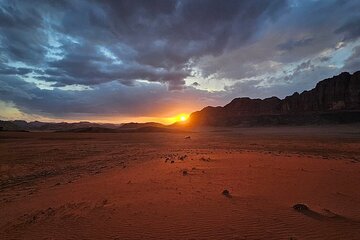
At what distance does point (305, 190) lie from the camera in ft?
30.5

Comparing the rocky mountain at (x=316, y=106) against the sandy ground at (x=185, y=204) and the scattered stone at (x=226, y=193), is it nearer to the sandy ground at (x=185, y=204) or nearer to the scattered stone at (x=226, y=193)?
the sandy ground at (x=185, y=204)

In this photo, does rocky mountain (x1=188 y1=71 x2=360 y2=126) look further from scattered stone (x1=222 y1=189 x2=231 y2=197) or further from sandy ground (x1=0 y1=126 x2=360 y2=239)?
scattered stone (x1=222 y1=189 x2=231 y2=197)

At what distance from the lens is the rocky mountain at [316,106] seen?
90.8 metres

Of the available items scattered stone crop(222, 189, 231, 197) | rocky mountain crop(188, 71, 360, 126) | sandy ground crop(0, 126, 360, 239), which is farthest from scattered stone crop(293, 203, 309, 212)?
rocky mountain crop(188, 71, 360, 126)

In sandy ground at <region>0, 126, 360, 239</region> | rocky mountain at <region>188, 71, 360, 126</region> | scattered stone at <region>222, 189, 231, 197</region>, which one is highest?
rocky mountain at <region>188, 71, 360, 126</region>

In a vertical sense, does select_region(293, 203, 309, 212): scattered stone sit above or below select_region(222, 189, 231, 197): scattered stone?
below

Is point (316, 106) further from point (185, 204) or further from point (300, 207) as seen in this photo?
point (185, 204)

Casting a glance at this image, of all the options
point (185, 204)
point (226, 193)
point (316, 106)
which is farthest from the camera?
point (316, 106)

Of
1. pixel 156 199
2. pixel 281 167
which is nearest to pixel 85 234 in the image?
pixel 156 199

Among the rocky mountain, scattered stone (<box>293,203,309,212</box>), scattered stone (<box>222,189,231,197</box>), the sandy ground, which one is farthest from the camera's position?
the rocky mountain

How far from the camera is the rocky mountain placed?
298 feet

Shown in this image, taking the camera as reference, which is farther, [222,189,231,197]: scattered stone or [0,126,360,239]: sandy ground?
[222,189,231,197]: scattered stone

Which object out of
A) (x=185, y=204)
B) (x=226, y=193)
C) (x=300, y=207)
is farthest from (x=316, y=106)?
(x=185, y=204)

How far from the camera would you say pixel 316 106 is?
356 ft
